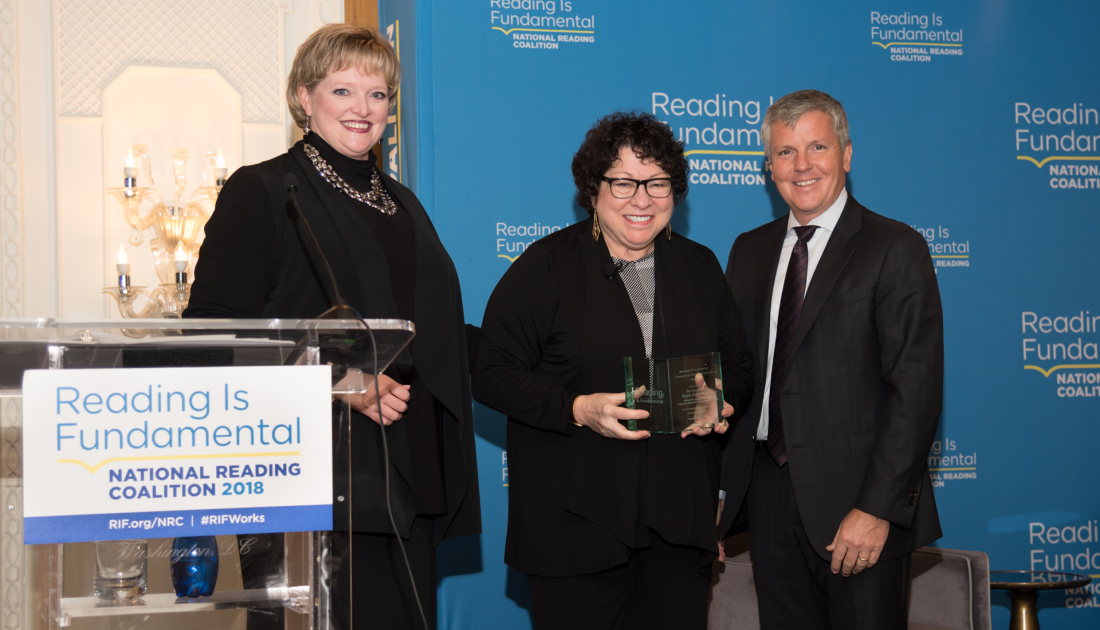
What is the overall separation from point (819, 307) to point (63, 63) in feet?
13.3

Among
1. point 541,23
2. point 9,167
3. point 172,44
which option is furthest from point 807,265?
point 9,167

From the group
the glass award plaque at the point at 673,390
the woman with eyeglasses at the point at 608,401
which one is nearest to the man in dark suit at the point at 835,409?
the woman with eyeglasses at the point at 608,401

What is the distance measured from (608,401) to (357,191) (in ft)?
2.61

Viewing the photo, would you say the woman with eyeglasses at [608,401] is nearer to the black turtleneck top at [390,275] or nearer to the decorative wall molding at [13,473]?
the black turtleneck top at [390,275]

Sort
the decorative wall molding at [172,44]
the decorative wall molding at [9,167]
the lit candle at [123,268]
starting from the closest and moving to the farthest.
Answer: the lit candle at [123,268], the decorative wall molding at [9,167], the decorative wall molding at [172,44]

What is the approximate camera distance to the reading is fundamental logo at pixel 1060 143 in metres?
3.90

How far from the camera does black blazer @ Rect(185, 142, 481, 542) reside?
1762mm

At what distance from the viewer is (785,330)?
234 cm

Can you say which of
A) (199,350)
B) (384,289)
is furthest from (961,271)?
(199,350)

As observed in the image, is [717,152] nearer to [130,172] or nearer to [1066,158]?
[1066,158]

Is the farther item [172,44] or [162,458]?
[172,44]

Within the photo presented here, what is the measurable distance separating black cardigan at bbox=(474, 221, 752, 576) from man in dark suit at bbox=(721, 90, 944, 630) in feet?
0.59

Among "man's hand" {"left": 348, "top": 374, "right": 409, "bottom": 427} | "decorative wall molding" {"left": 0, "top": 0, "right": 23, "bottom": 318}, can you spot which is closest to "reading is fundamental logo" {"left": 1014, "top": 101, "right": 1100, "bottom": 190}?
"man's hand" {"left": 348, "top": 374, "right": 409, "bottom": 427}

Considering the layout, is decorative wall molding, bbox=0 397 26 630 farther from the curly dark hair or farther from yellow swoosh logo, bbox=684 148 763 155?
yellow swoosh logo, bbox=684 148 763 155
